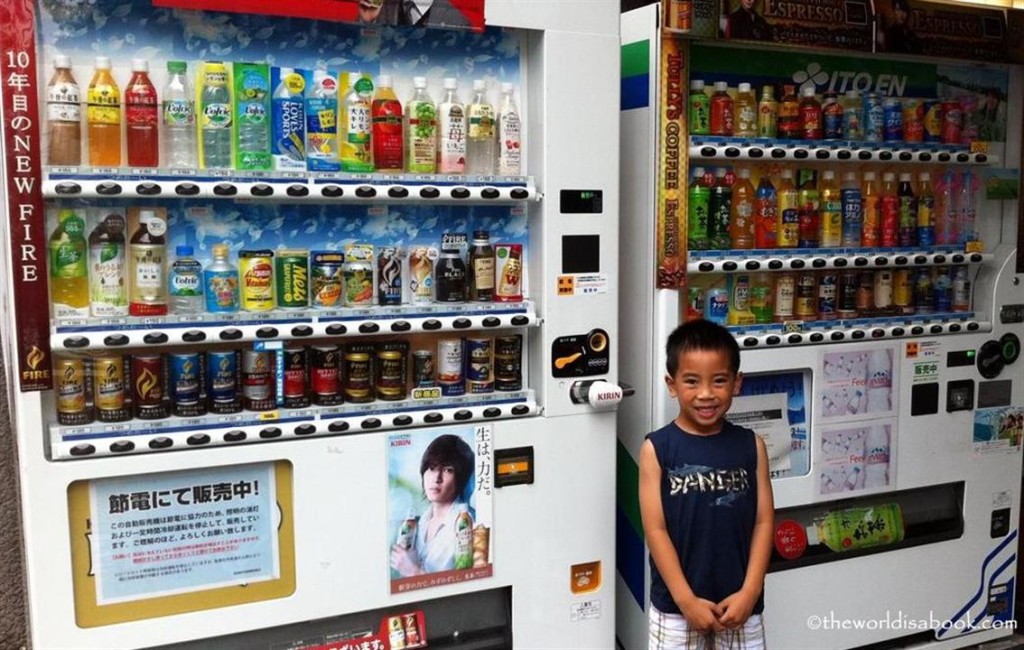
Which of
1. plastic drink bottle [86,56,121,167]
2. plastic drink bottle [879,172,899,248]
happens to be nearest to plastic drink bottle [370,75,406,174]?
plastic drink bottle [86,56,121,167]

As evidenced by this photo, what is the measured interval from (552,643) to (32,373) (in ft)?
6.03

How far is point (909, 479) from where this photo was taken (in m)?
3.80

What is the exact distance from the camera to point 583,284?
10.2ft

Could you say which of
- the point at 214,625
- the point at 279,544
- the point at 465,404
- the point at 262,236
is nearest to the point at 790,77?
the point at 465,404

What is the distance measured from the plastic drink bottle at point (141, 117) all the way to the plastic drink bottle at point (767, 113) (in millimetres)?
2151

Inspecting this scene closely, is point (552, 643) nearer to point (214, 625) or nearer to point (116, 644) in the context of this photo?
point (214, 625)

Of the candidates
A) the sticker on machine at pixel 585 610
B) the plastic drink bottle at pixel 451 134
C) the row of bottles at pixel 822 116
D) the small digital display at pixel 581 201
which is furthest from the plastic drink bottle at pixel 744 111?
the sticker on machine at pixel 585 610

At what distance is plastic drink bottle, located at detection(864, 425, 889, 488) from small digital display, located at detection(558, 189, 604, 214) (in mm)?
1516

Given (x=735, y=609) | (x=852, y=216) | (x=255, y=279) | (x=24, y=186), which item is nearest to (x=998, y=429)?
(x=852, y=216)

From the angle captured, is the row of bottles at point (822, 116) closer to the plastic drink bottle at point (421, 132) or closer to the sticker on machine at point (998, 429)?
the plastic drink bottle at point (421, 132)

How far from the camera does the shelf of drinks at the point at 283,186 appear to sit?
247 centimetres

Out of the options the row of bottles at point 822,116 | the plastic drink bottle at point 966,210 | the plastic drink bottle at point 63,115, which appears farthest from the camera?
the plastic drink bottle at point 966,210

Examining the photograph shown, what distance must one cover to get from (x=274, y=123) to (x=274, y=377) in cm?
77

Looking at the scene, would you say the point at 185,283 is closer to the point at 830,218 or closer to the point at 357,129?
the point at 357,129
